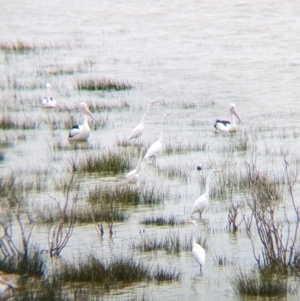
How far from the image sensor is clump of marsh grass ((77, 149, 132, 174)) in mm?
13117

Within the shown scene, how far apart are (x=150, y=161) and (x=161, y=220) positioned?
4319 millimetres

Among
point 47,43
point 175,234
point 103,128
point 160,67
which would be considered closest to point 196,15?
point 47,43

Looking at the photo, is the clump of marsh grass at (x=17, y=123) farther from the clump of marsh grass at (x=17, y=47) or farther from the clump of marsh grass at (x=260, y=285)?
the clump of marsh grass at (x=17, y=47)

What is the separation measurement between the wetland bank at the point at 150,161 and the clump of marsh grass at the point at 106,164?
25 mm

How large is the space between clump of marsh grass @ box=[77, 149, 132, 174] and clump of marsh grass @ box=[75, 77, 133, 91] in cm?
846

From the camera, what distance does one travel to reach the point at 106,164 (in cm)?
1324

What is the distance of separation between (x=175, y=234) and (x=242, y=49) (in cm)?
1974

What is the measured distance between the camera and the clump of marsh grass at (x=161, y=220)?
32.7ft

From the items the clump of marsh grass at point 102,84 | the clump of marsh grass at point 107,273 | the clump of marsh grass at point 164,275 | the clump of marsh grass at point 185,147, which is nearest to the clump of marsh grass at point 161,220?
the clump of marsh grass at point 164,275

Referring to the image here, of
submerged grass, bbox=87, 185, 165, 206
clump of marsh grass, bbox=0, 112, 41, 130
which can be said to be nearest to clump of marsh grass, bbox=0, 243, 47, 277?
submerged grass, bbox=87, 185, 165, 206

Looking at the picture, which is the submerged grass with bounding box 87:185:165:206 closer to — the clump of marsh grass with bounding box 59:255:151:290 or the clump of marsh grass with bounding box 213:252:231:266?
the clump of marsh grass with bounding box 213:252:231:266

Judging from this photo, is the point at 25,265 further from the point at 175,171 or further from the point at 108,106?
the point at 108,106

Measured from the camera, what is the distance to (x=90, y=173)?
512 inches

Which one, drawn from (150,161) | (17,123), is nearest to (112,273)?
(150,161)
